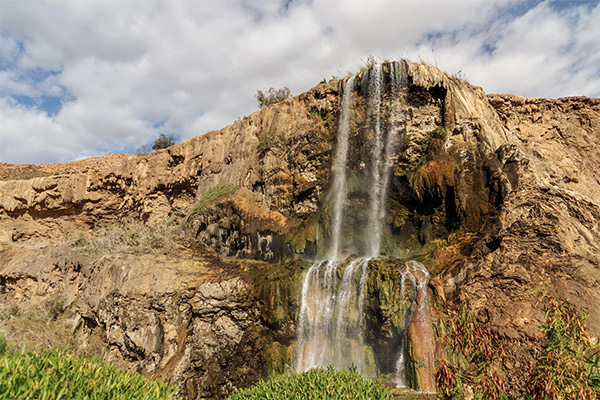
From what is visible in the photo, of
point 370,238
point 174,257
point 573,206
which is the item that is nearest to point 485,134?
point 573,206

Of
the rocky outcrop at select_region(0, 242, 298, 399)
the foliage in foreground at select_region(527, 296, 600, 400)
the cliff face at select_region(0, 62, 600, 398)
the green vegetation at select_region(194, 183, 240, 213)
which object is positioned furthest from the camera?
the green vegetation at select_region(194, 183, 240, 213)

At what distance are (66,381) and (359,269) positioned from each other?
27.2ft

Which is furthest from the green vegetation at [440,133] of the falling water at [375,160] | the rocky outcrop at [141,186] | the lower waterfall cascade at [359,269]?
the rocky outcrop at [141,186]

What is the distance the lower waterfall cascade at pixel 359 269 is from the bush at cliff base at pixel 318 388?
71cm

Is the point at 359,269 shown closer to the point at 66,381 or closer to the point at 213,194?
the point at 66,381

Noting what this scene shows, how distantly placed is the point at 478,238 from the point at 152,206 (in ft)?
63.1

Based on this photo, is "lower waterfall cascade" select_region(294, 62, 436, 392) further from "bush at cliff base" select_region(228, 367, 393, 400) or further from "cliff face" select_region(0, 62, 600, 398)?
"bush at cliff base" select_region(228, 367, 393, 400)

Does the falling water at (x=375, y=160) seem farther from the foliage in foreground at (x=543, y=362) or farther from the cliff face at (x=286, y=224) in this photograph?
the foliage in foreground at (x=543, y=362)

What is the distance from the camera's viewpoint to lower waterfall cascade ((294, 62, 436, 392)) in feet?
32.0

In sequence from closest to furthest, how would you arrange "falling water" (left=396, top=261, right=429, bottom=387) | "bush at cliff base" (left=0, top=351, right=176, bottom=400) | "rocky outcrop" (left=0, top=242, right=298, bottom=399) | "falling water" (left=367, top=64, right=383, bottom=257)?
1. "bush at cliff base" (left=0, top=351, right=176, bottom=400)
2. "falling water" (left=396, top=261, right=429, bottom=387)
3. "rocky outcrop" (left=0, top=242, right=298, bottom=399)
4. "falling water" (left=367, top=64, right=383, bottom=257)

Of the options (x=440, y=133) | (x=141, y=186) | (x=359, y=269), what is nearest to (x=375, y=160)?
(x=440, y=133)

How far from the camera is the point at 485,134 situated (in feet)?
47.0

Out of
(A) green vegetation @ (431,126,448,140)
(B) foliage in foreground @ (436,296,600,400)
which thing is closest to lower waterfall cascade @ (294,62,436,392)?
(B) foliage in foreground @ (436,296,600,400)

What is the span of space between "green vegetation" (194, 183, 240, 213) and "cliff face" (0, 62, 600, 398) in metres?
0.17
